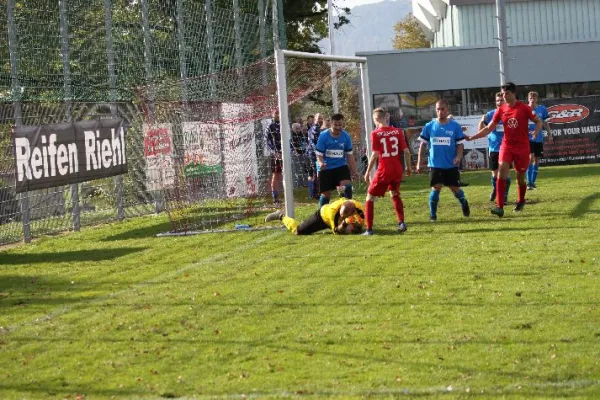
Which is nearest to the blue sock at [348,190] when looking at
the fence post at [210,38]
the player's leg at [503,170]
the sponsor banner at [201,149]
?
the player's leg at [503,170]

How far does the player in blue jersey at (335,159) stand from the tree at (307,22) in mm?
24175

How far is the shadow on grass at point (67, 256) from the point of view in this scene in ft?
50.8

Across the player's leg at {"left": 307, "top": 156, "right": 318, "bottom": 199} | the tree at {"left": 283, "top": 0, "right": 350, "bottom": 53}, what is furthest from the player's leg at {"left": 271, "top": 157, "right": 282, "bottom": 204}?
the tree at {"left": 283, "top": 0, "right": 350, "bottom": 53}

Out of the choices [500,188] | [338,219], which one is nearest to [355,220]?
[338,219]

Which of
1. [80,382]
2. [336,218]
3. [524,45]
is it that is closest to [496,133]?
[336,218]

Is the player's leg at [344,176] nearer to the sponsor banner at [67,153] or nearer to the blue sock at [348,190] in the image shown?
the blue sock at [348,190]

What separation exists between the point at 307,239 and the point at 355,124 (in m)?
16.4

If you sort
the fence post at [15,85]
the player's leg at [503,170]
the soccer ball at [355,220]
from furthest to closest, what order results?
the fence post at [15,85] → the player's leg at [503,170] → the soccer ball at [355,220]

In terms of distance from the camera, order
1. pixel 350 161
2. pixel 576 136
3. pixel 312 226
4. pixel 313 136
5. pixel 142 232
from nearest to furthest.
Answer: pixel 312 226
pixel 350 161
pixel 142 232
pixel 313 136
pixel 576 136

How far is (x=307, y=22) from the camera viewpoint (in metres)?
45.8

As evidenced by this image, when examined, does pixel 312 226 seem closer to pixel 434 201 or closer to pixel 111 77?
pixel 434 201

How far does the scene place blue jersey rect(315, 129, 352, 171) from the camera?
17.8 metres

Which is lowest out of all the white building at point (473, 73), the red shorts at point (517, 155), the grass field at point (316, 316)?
the grass field at point (316, 316)

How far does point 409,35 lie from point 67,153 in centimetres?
7000
